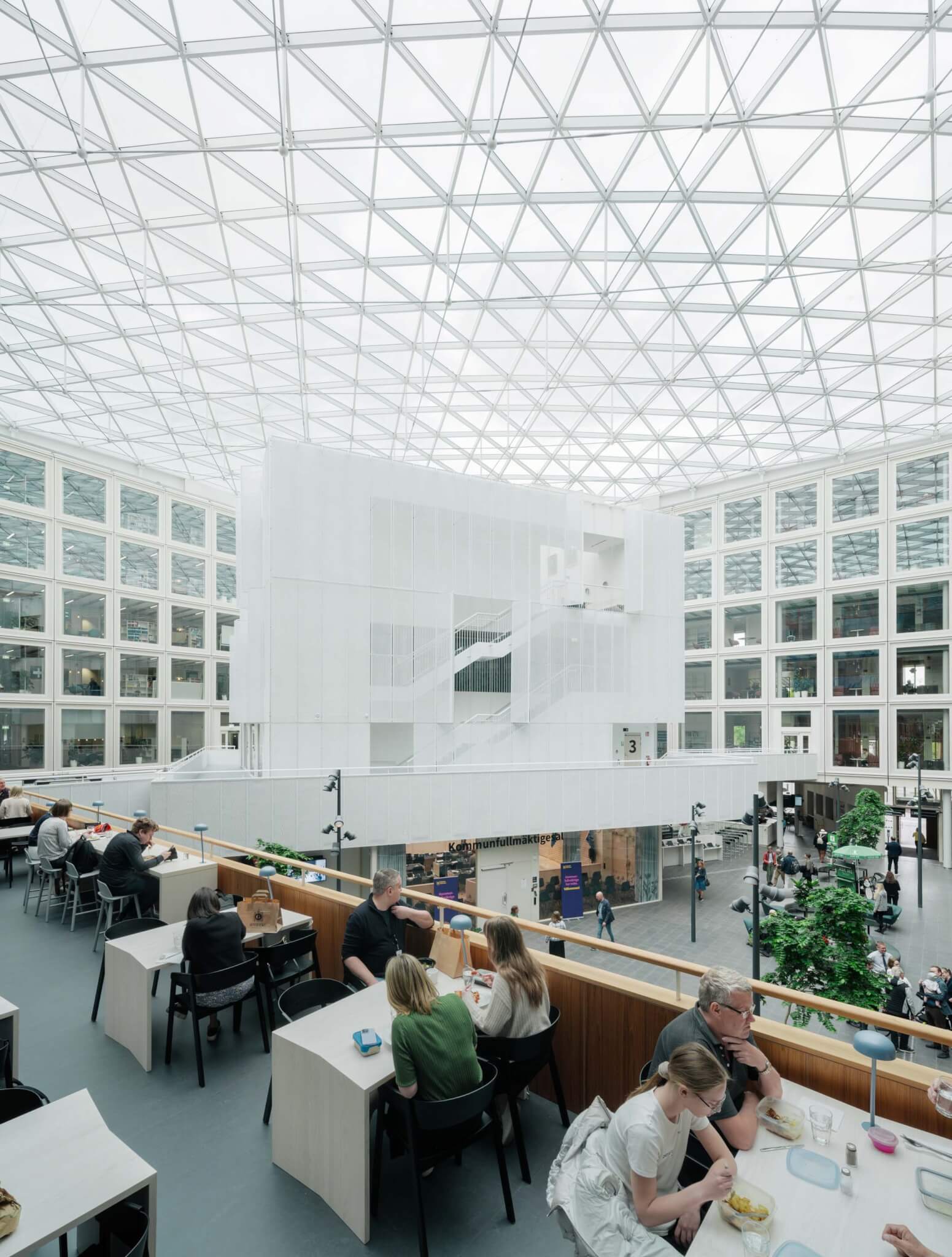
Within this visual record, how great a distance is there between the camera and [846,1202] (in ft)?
10.0

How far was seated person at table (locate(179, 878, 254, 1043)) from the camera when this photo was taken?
598cm

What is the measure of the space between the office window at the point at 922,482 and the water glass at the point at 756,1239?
132 feet

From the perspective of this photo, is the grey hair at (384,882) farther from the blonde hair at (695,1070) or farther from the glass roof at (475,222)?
the glass roof at (475,222)

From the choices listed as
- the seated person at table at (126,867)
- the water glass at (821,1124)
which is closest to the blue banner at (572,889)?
the seated person at table at (126,867)

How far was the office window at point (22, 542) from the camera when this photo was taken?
3002cm

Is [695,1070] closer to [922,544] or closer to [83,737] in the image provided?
[83,737]

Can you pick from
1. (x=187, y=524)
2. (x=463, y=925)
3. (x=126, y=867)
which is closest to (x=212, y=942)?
(x=463, y=925)

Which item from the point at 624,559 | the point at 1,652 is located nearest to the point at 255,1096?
the point at 624,559

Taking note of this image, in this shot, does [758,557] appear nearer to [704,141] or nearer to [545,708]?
[545,708]

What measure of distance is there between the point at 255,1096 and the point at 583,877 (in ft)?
69.7

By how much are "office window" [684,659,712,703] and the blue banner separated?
22411mm

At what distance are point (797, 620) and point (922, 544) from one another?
7873 mm

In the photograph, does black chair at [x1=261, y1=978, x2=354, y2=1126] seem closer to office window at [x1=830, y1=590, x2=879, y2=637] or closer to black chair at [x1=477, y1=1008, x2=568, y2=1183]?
black chair at [x1=477, y1=1008, x2=568, y2=1183]

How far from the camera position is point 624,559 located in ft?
95.0
